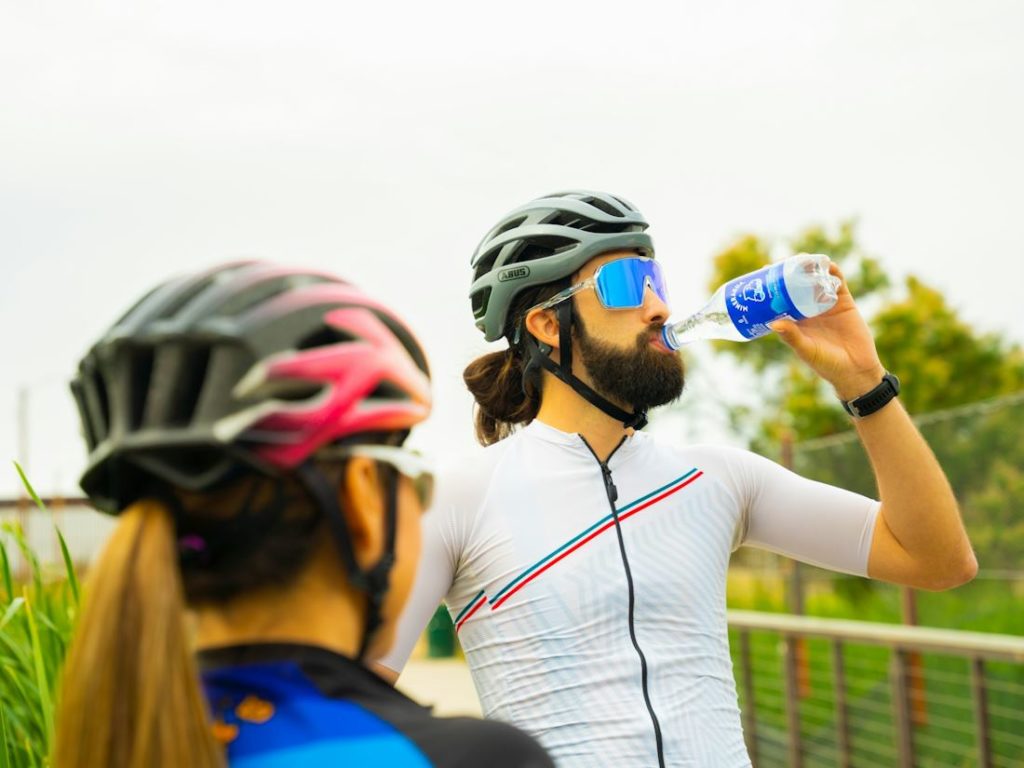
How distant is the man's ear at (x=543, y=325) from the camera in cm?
369

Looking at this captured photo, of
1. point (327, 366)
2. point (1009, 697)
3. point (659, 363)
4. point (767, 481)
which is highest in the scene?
point (327, 366)

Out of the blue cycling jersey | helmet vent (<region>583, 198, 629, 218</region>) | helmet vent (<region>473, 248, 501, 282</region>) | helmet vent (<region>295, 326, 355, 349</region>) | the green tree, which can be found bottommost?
the green tree

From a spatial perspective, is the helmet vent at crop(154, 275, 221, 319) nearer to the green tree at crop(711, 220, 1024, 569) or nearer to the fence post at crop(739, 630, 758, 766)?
the fence post at crop(739, 630, 758, 766)

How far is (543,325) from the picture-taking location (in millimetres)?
3711

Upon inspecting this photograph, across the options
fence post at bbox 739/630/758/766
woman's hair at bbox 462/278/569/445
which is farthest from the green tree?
woman's hair at bbox 462/278/569/445

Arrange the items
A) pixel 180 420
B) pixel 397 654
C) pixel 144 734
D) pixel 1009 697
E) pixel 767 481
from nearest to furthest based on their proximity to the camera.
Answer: pixel 144 734 < pixel 180 420 < pixel 397 654 < pixel 767 481 < pixel 1009 697

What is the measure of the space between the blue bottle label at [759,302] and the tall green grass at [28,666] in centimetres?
184

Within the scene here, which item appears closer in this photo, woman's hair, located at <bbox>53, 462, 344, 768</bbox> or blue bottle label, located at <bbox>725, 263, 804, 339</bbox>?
woman's hair, located at <bbox>53, 462, 344, 768</bbox>

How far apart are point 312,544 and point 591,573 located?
5.12ft

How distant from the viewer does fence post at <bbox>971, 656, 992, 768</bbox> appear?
23.4 ft

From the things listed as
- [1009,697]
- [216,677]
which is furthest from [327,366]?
[1009,697]

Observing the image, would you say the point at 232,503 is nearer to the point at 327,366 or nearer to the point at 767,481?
the point at 327,366

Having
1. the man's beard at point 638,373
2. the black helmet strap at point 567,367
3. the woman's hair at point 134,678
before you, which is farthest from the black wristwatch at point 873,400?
the woman's hair at point 134,678

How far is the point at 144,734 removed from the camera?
1.47 meters
